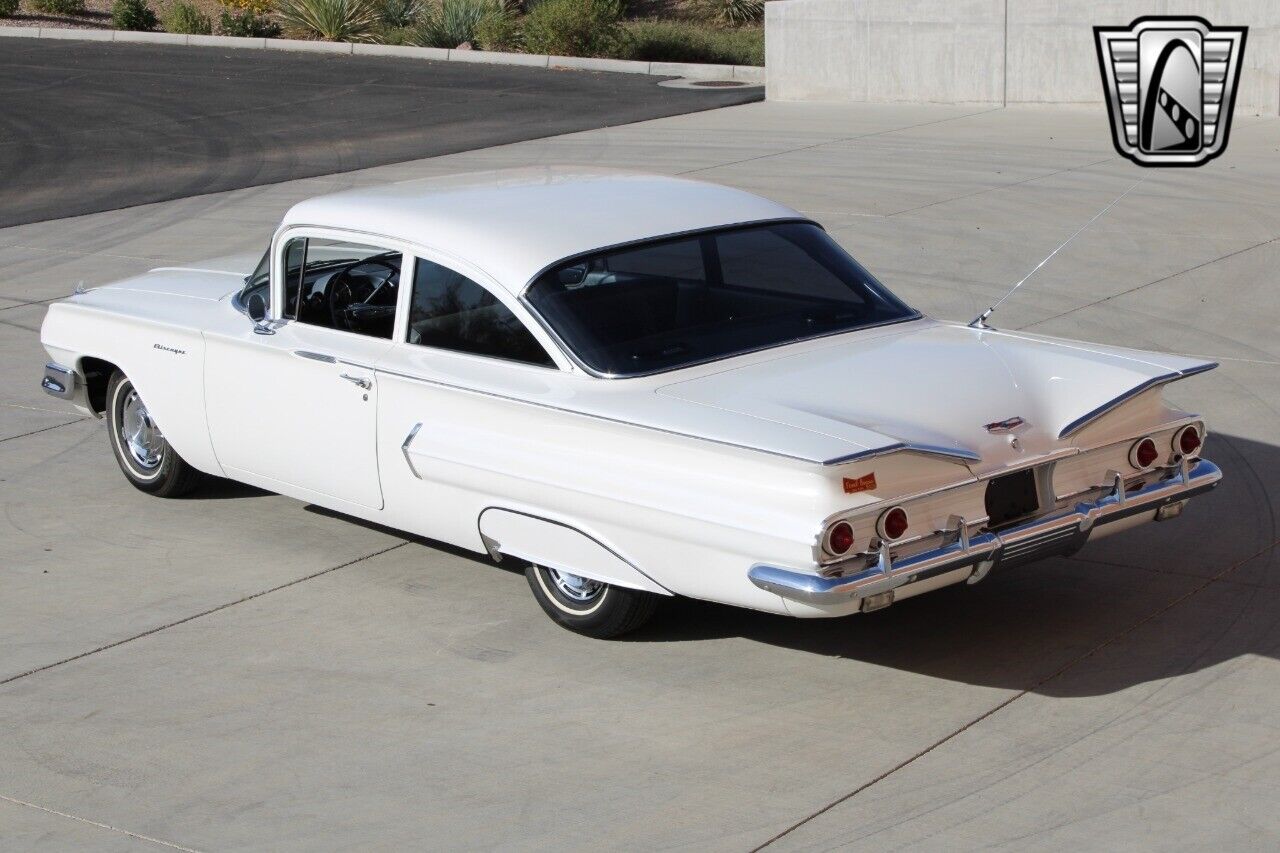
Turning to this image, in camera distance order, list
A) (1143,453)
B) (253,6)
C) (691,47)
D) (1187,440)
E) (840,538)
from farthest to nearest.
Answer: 1. (253,6)
2. (691,47)
3. (1187,440)
4. (1143,453)
5. (840,538)

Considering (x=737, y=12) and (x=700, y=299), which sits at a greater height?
(x=737, y=12)

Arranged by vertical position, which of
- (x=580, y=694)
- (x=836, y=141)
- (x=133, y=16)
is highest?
(x=133, y=16)

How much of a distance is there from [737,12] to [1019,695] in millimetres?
27578

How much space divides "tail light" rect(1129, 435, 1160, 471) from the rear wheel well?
15.2 feet

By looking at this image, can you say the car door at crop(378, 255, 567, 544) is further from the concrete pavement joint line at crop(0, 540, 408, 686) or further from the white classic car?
the concrete pavement joint line at crop(0, 540, 408, 686)

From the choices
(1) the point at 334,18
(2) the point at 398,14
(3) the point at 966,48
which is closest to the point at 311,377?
(3) the point at 966,48

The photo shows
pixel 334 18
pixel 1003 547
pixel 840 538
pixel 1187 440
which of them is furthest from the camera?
pixel 334 18

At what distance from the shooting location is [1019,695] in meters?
5.49

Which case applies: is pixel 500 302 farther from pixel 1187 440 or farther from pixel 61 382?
pixel 61 382

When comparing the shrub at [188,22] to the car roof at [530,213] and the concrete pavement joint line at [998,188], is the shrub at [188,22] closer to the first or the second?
the concrete pavement joint line at [998,188]

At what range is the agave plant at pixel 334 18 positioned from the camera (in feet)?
98.0

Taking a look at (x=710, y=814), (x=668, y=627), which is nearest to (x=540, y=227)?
(x=668, y=627)

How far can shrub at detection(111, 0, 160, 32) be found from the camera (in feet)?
106

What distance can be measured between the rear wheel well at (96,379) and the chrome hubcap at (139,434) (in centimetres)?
23
